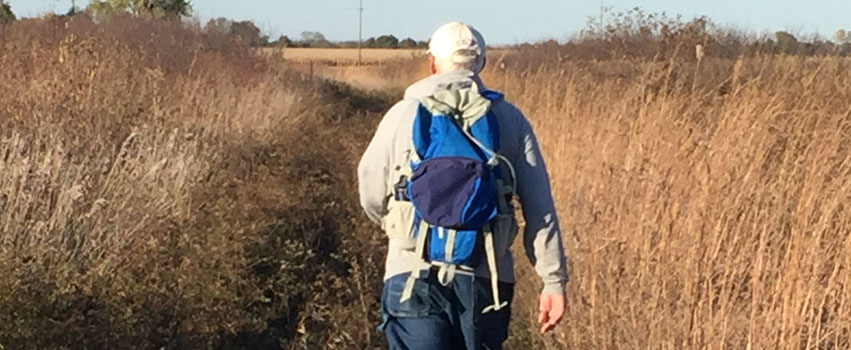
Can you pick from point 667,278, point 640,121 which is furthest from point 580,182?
point 667,278

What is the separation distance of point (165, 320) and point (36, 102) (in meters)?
3.78

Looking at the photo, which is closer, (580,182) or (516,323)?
(516,323)

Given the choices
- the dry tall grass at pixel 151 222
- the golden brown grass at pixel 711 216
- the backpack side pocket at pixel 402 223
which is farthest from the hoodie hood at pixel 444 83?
the dry tall grass at pixel 151 222

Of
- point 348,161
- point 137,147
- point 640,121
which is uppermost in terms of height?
point 640,121

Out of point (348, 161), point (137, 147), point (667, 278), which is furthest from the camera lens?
point (348, 161)

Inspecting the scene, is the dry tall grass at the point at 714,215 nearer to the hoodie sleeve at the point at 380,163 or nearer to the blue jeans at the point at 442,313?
the blue jeans at the point at 442,313

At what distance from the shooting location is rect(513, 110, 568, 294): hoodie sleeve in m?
3.96

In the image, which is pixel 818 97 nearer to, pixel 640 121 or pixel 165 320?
pixel 640 121

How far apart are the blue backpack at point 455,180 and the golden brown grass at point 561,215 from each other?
1716 millimetres

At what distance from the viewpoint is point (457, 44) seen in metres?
3.87

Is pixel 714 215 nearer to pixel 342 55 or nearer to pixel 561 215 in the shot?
pixel 561 215

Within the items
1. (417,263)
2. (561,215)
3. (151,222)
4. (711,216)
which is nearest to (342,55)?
(151,222)

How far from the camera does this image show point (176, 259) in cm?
743

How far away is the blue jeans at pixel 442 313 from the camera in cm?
391
